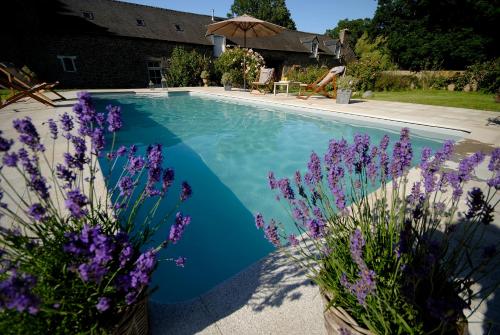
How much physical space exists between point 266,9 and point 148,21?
31744mm

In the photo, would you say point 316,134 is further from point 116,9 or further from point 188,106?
point 116,9

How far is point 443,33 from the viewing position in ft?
92.4

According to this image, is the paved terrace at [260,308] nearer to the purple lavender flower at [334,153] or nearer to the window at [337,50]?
the purple lavender flower at [334,153]

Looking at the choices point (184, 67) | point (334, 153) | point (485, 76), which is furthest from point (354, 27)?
point (334, 153)

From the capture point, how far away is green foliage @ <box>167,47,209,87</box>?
18.4 metres

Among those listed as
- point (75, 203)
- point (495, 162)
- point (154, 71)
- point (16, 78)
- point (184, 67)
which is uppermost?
point (184, 67)

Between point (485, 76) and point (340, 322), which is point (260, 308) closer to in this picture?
point (340, 322)

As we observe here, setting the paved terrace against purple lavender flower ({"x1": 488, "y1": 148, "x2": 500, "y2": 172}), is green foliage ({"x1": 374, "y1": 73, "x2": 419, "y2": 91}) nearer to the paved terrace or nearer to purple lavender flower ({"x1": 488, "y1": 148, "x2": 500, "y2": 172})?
the paved terrace

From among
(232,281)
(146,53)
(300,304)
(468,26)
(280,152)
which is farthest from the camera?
(468,26)

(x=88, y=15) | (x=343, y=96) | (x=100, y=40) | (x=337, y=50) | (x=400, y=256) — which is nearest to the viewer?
(x=400, y=256)

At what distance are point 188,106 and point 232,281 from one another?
11.0 metres

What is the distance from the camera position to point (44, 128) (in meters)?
5.66

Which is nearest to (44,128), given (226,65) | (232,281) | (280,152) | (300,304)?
(280,152)

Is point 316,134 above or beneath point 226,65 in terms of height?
beneath
